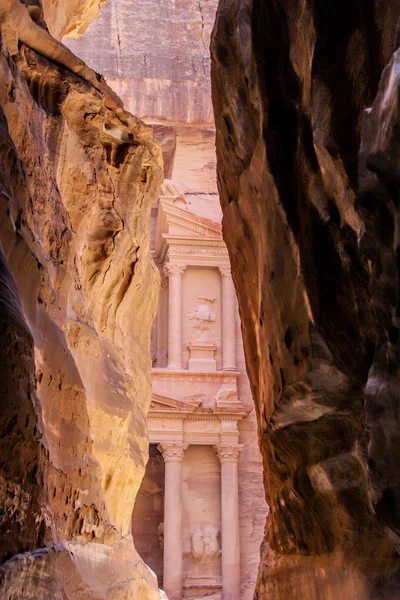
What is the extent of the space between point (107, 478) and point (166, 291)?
1759cm

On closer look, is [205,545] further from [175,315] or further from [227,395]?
[175,315]

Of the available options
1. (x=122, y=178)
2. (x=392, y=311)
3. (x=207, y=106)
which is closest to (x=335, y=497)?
(x=392, y=311)

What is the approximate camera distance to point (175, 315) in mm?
24812

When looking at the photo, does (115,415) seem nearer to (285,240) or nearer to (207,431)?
(285,240)

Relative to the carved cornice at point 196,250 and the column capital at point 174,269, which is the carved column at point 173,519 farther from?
the carved cornice at point 196,250

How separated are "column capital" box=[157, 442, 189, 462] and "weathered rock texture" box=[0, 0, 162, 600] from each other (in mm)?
11712

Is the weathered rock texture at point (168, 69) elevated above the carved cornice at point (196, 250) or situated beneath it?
elevated above

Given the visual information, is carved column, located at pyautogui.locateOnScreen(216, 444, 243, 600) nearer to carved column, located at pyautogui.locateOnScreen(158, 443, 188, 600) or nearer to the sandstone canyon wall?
carved column, located at pyautogui.locateOnScreen(158, 443, 188, 600)

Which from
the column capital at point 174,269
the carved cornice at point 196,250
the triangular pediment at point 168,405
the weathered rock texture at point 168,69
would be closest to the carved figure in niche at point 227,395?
the triangular pediment at point 168,405

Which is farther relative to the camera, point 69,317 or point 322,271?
point 69,317

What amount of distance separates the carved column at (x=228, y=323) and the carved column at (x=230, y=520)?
282 cm

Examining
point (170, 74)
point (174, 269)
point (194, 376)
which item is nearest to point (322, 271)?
point (194, 376)

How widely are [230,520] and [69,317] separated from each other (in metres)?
15.7

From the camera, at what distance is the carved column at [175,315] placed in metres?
24.4
